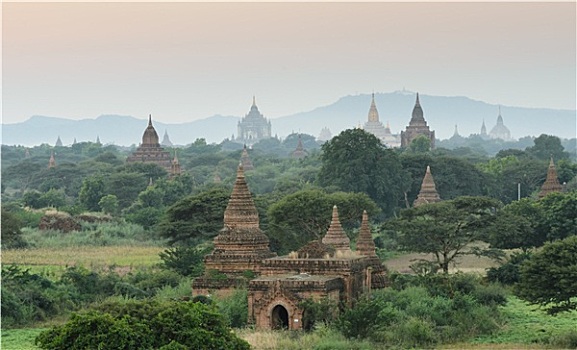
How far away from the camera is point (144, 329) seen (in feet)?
88.8

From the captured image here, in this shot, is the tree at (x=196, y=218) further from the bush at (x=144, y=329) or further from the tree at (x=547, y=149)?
the tree at (x=547, y=149)

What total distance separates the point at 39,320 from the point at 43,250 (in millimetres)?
21104

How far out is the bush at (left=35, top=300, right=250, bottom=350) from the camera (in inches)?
1042

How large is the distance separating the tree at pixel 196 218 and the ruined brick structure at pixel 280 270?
1293 cm

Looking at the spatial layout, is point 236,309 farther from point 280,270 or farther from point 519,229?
point 519,229

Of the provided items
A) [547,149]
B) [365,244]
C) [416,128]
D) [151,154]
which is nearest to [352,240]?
[365,244]

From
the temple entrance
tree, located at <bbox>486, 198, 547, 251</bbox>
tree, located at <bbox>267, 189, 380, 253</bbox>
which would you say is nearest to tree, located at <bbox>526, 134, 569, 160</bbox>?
tree, located at <bbox>486, 198, 547, 251</bbox>

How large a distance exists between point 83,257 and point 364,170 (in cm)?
2823

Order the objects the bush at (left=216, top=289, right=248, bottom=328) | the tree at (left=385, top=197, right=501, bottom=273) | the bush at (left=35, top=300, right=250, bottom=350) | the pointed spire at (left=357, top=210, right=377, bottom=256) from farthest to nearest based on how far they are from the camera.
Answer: the tree at (left=385, top=197, right=501, bottom=273) < the pointed spire at (left=357, top=210, right=377, bottom=256) < the bush at (left=216, top=289, right=248, bottom=328) < the bush at (left=35, top=300, right=250, bottom=350)

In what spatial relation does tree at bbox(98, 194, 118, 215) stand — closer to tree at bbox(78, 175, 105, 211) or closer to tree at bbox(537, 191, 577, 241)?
tree at bbox(78, 175, 105, 211)

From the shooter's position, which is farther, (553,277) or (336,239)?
(336,239)

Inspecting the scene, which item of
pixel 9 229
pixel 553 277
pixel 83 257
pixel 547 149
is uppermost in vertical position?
pixel 547 149

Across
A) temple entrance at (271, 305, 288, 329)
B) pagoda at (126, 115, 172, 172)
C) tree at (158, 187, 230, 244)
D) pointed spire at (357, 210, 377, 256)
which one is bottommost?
temple entrance at (271, 305, 288, 329)

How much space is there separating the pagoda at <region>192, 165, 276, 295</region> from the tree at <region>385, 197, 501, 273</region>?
1045 cm
